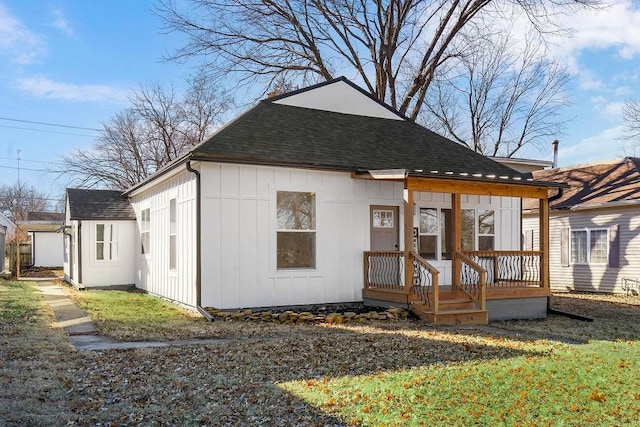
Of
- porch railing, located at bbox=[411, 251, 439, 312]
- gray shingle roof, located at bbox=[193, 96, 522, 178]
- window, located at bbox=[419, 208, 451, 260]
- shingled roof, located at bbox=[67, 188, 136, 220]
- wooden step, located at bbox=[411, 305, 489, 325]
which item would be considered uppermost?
gray shingle roof, located at bbox=[193, 96, 522, 178]

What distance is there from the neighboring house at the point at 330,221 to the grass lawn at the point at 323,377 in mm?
1615

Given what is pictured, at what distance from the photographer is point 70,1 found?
51.8ft

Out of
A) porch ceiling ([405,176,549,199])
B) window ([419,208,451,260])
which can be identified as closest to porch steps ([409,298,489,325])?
window ([419,208,451,260])

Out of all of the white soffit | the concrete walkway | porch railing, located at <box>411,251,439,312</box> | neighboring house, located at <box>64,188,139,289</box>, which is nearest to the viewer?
the concrete walkway

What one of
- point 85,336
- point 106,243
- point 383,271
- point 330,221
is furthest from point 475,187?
point 106,243

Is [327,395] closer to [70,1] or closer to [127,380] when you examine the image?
[127,380]

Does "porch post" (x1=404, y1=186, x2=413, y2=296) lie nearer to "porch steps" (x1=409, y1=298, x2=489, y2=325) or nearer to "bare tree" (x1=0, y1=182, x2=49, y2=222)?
"porch steps" (x1=409, y1=298, x2=489, y2=325)

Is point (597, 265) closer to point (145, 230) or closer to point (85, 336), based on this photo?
point (145, 230)

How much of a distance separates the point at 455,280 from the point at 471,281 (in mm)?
866

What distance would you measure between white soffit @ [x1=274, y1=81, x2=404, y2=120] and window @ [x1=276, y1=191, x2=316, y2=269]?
148 inches

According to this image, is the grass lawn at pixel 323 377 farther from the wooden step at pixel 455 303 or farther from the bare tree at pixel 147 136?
the bare tree at pixel 147 136

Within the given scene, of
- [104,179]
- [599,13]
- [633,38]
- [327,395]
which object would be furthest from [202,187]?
[104,179]

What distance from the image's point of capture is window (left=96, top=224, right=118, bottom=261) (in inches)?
712

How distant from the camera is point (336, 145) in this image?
13609mm
